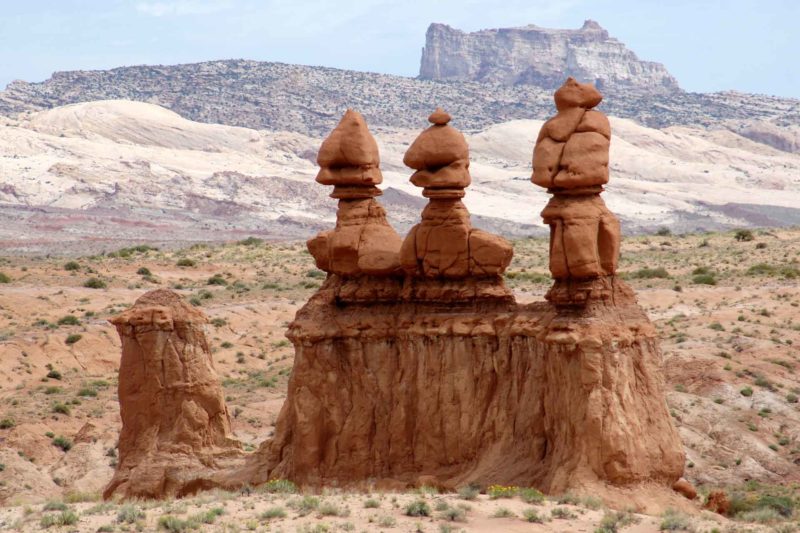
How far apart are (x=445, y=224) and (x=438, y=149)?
1.38 metres

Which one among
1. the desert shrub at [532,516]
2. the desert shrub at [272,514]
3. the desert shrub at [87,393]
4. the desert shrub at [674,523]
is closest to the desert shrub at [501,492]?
the desert shrub at [532,516]

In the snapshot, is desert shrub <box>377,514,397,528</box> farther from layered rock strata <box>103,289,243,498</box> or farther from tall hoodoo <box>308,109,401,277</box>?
layered rock strata <box>103,289,243,498</box>

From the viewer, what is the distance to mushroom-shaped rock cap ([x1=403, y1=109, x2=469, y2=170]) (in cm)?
2641

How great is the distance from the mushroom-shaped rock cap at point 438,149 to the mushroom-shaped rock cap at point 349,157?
2302 mm

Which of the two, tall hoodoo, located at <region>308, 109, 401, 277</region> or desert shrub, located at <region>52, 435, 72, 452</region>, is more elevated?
tall hoodoo, located at <region>308, 109, 401, 277</region>

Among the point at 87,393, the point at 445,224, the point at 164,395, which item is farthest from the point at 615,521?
the point at 87,393

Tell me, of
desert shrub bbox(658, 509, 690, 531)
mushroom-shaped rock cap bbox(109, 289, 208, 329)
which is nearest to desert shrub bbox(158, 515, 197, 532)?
desert shrub bbox(658, 509, 690, 531)

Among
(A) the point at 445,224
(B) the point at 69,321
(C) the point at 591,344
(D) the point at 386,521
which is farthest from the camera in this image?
(B) the point at 69,321

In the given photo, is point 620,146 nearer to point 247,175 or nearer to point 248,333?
point 247,175

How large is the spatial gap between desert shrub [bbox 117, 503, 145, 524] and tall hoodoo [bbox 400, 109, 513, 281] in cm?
775

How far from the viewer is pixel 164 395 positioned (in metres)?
30.8

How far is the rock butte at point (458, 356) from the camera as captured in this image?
2336 centimetres

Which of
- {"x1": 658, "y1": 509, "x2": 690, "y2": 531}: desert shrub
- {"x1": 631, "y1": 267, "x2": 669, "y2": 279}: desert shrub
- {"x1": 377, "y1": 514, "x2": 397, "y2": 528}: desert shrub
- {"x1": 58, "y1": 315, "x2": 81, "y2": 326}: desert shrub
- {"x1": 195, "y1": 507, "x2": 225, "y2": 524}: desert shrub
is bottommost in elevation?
{"x1": 58, "y1": 315, "x2": 81, "y2": 326}: desert shrub

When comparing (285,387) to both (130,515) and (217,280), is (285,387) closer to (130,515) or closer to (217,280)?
(217,280)
